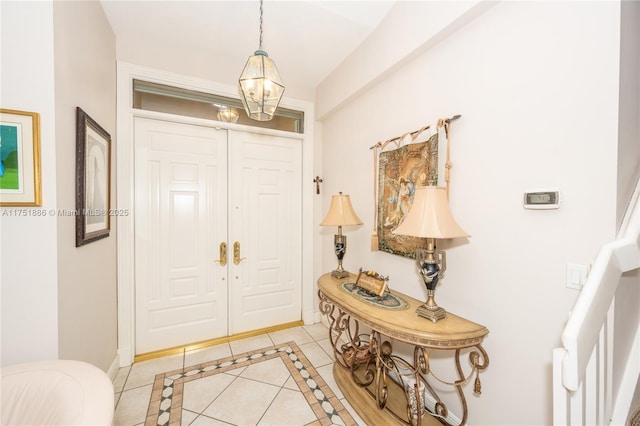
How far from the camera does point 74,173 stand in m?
1.55

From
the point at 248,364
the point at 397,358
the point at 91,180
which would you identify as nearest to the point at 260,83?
the point at 91,180

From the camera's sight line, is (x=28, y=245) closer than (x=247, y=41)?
Yes

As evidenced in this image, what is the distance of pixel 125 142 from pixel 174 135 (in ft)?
1.36

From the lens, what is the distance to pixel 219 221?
8.96 ft

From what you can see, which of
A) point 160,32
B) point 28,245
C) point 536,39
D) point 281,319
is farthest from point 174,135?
point 536,39

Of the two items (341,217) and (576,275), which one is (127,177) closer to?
(341,217)

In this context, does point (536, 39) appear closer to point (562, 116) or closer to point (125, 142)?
point (562, 116)

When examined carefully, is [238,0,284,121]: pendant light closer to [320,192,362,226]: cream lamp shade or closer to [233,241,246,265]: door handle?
[320,192,362,226]: cream lamp shade

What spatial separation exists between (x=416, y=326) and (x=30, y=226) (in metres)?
2.12

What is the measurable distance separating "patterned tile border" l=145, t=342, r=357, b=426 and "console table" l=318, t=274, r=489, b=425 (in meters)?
0.13

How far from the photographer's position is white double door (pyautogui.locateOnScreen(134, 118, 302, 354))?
2.47m

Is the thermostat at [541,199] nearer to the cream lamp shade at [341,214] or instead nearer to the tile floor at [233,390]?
the cream lamp shade at [341,214]

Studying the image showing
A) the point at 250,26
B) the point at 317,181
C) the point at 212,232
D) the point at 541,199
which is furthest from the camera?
the point at 317,181

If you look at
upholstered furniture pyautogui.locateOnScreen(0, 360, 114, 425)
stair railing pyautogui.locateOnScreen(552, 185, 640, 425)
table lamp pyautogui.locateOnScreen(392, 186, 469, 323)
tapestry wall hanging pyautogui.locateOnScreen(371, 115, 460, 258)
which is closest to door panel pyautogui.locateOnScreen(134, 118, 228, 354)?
upholstered furniture pyautogui.locateOnScreen(0, 360, 114, 425)
